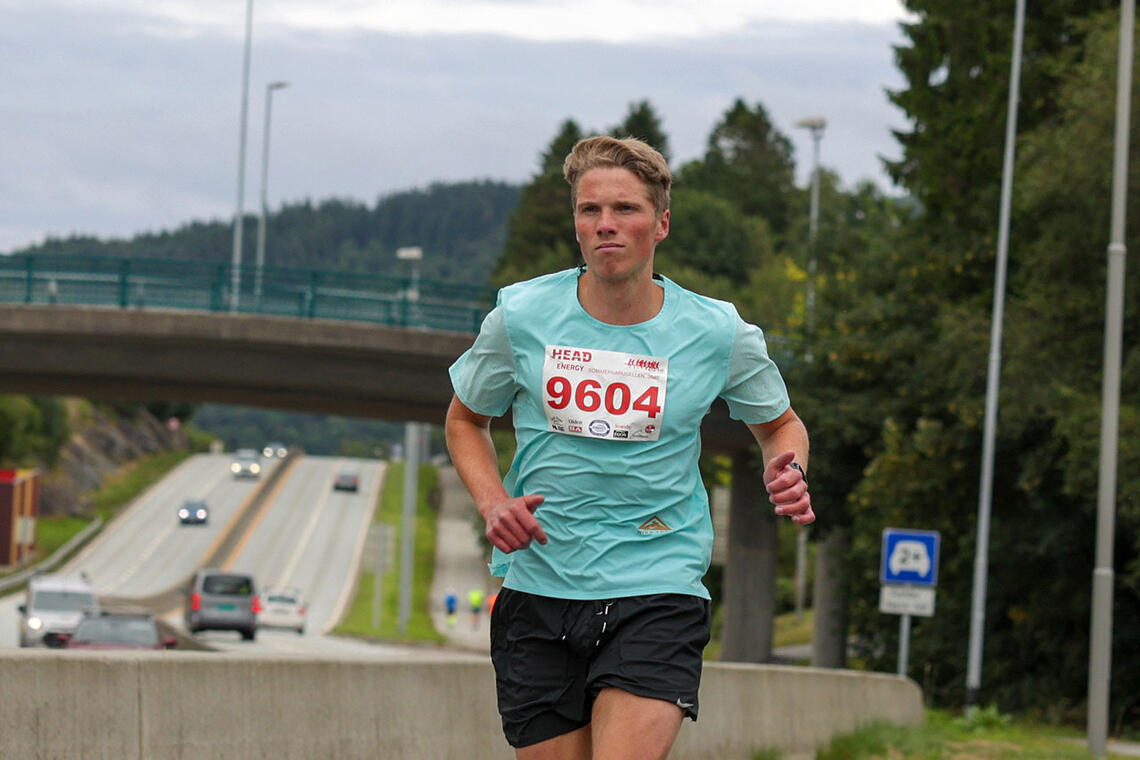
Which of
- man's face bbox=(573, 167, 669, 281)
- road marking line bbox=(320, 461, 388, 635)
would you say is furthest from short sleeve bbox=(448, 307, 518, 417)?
road marking line bbox=(320, 461, 388, 635)

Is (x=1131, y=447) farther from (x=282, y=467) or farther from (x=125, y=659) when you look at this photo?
(x=282, y=467)

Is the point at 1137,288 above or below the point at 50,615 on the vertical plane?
above

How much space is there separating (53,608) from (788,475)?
1419 inches

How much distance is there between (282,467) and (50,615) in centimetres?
8141

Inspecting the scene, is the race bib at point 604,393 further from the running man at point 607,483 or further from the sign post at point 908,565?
the sign post at point 908,565

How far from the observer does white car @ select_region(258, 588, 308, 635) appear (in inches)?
2224

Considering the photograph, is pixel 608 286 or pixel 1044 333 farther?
pixel 1044 333

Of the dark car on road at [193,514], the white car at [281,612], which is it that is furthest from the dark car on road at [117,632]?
the dark car on road at [193,514]

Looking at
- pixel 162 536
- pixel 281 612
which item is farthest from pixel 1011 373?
pixel 162 536

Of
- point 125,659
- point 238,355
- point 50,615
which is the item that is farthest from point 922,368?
point 125,659

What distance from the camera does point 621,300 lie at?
4.22 m

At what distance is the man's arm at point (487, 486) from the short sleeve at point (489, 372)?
0.06 meters

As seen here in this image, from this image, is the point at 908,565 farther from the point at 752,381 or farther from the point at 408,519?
the point at 408,519

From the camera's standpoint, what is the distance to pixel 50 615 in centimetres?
3766
